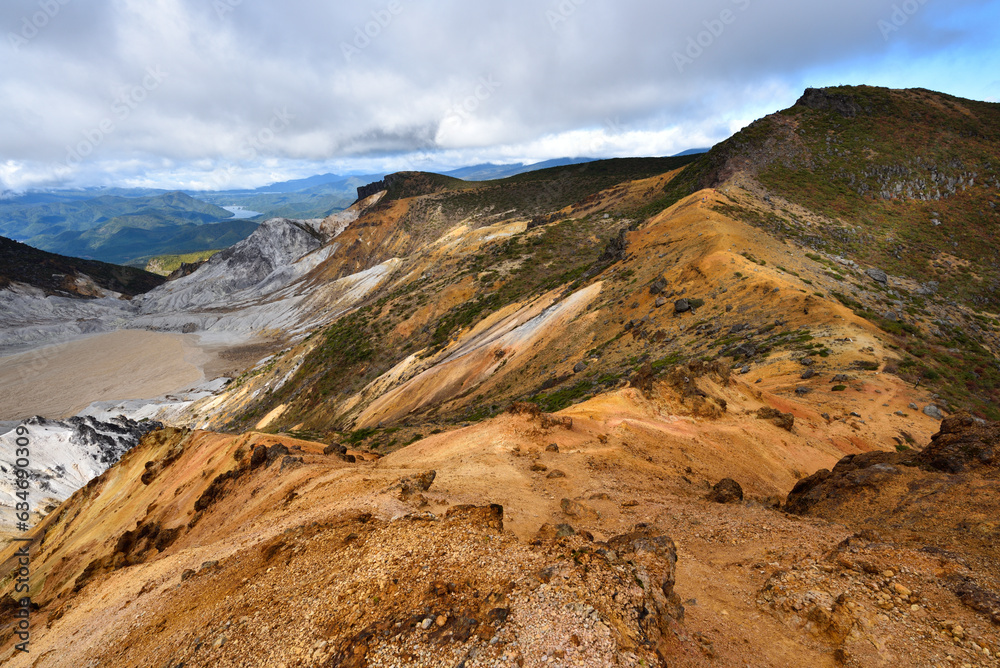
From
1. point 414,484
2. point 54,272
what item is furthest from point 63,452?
point 54,272

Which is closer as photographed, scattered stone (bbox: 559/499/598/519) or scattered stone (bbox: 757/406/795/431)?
scattered stone (bbox: 559/499/598/519)

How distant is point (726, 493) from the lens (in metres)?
12.9

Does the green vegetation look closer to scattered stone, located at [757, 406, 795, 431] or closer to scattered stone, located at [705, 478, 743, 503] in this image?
scattered stone, located at [705, 478, 743, 503]

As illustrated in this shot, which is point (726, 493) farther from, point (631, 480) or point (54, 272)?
point (54, 272)

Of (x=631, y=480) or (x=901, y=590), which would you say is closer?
(x=901, y=590)

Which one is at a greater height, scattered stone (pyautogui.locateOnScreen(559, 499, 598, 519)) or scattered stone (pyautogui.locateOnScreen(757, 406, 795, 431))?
scattered stone (pyautogui.locateOnScreen(559, 499, 598, 519))

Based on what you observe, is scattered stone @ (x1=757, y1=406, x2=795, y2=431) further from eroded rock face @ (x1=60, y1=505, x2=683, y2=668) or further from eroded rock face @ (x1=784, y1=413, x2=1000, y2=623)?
eroded rock face @ (x1=60, y1=505, x2=683, y2=668)

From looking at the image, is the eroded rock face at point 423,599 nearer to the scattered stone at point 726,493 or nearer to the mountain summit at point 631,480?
the mountain summit at point 631,480

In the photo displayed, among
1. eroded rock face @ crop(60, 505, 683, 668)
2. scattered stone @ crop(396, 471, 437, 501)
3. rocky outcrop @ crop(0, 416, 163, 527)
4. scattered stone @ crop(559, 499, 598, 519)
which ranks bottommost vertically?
rocky outcrop @ crop(0, 416, 163, 527)

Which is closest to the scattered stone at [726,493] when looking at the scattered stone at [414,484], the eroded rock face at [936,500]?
the eroded rock face at [936,500]

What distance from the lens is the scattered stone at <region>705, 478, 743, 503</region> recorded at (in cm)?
1283

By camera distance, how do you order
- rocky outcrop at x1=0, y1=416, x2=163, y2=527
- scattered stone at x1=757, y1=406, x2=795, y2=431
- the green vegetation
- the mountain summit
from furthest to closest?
the green vegetation < rocky outcrop at x1=0, y1=416, x2=163, y2=527 < scattered stone at x1=757, y1=406, x2=795, y2=431 < the mountain summit

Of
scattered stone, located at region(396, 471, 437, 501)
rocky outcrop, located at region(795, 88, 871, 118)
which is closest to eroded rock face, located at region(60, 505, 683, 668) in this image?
scattered stone, located at region(396, 471, 437, 501)

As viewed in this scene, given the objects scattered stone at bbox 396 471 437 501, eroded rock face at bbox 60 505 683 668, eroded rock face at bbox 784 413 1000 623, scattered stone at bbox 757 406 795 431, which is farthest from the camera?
scattered stone at bbox 757 406 795 431
